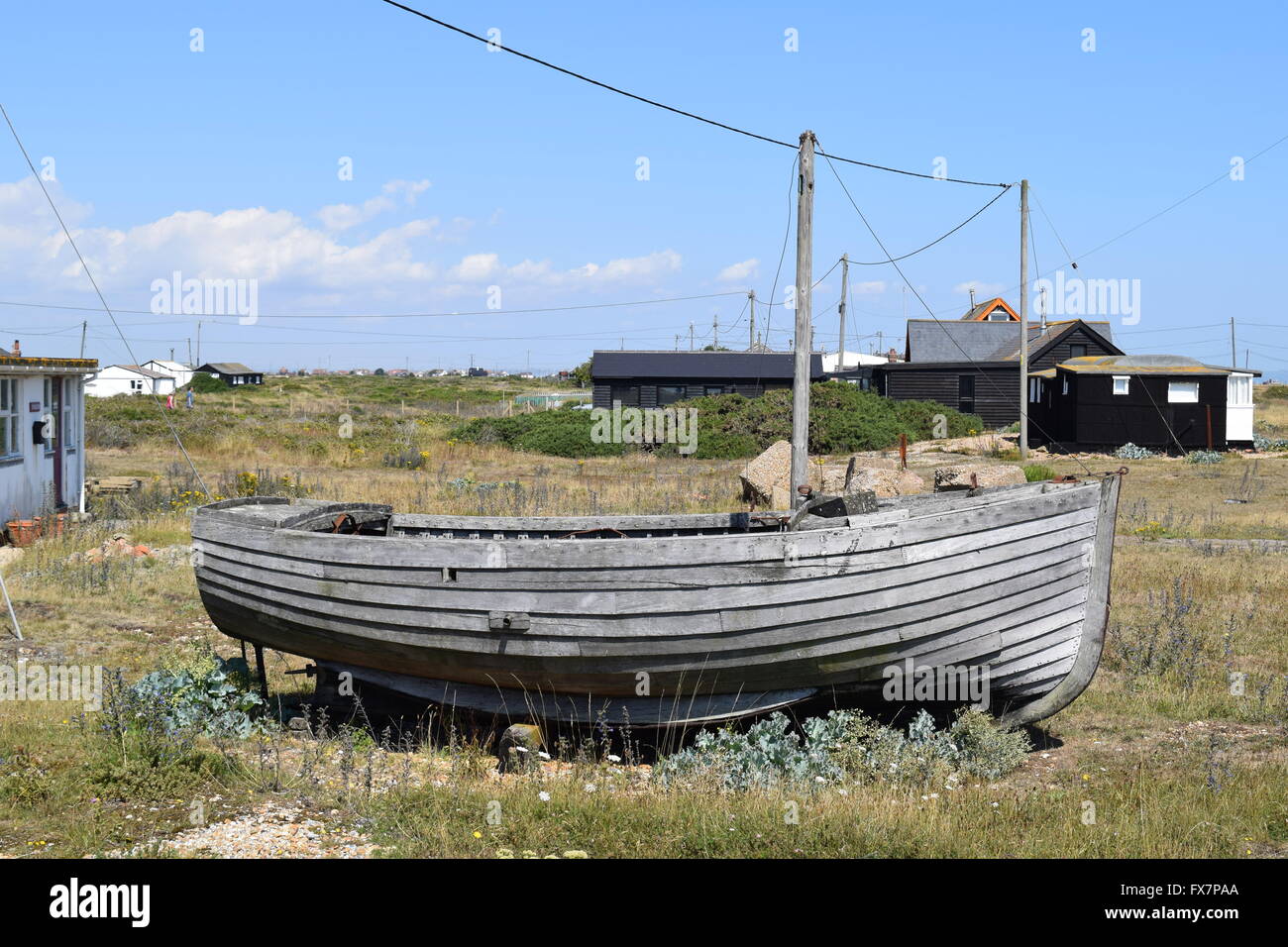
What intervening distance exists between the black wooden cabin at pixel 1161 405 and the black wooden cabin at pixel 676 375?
15.4m

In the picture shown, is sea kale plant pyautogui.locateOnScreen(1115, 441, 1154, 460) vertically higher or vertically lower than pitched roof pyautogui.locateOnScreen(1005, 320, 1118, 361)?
lower

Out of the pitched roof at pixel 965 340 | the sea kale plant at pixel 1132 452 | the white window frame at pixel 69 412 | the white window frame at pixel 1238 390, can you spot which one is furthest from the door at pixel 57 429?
the pitched roof at pixel 965 340

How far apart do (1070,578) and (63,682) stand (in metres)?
8.06

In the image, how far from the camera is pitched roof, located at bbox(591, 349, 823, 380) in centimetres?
4900

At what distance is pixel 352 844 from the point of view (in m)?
5.95

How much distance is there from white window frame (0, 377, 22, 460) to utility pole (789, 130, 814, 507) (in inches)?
459

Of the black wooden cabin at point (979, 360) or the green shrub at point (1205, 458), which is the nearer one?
the green shrub at point (1205, 458)

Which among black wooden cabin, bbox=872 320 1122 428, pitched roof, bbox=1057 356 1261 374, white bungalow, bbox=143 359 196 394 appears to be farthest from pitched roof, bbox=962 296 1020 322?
white bungalow, bbox=143 359 196 394

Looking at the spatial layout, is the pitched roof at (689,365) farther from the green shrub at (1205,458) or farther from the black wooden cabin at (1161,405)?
the green shrub at (1205,458)

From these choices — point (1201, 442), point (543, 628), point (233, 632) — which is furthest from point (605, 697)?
point (1201, 442)

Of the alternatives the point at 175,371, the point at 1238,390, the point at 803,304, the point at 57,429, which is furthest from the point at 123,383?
the point at 803,304

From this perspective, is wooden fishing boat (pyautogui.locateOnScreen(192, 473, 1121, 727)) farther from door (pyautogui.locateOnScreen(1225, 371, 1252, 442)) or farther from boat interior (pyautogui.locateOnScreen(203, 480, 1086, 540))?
door (pyautogui.locateOnScreen(1225, 371, 1252, 442))

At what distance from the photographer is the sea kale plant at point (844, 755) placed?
285 inches

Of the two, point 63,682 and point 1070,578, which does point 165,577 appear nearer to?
point 63,682
